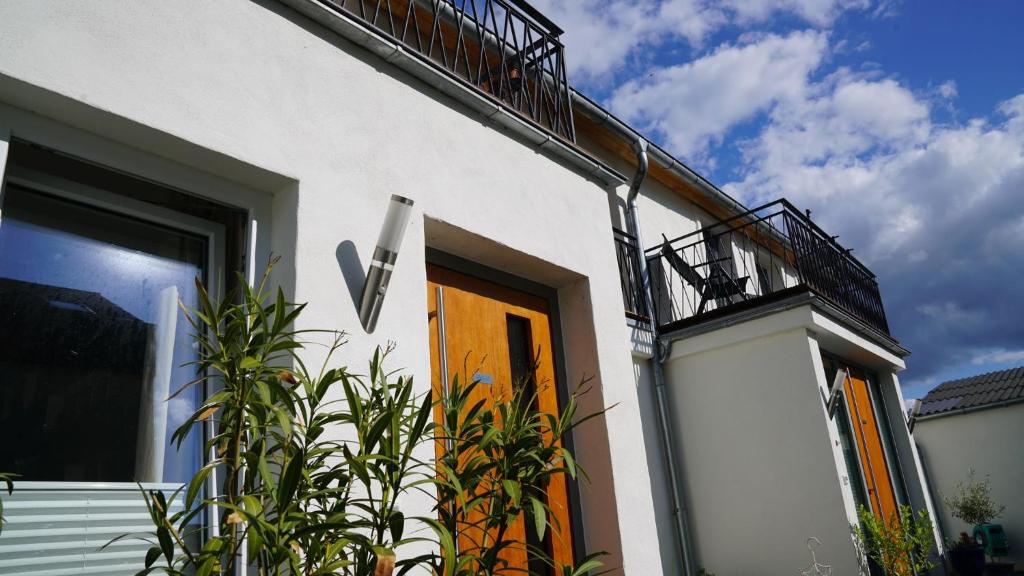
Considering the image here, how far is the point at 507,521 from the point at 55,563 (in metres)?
1.53

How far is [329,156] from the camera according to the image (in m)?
3.38

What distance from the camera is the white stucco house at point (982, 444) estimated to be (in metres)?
13.6

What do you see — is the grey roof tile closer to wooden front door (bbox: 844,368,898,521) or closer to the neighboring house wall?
the neighboring house wall

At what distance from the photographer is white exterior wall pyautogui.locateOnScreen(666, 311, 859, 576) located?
6.97m

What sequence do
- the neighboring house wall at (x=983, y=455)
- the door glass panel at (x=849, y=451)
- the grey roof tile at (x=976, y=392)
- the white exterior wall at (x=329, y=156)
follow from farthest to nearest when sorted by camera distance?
the grey roof tile at (x=976, y=392)
the neighboring house wall at (x=983, y=455)
the door glass panel at (x=849, y=451)
the white exterior wall at (x=329, y=156)

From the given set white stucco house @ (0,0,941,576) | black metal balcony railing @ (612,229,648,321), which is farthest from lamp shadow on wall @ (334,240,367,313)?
black metal balcony railing @ (612,229,648,321)

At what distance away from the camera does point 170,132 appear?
273cm

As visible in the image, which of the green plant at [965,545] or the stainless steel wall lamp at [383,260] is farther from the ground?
the stainless steel wall lamp at [383,260]

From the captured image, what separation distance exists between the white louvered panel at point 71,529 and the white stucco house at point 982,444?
13839 millimetres

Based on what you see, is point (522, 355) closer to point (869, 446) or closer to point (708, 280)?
point (708, 280)

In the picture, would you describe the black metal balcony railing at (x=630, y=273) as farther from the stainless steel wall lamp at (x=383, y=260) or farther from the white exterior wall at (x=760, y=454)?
the stainless steel wall lamp at (x=383, y=260)

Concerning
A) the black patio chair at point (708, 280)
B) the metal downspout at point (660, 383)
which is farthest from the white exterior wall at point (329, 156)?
the black patio chair at point (708, 280)

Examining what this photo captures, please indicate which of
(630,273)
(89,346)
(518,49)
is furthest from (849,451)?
(89,346)

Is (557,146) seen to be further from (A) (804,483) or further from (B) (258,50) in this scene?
(A) (804,483)
